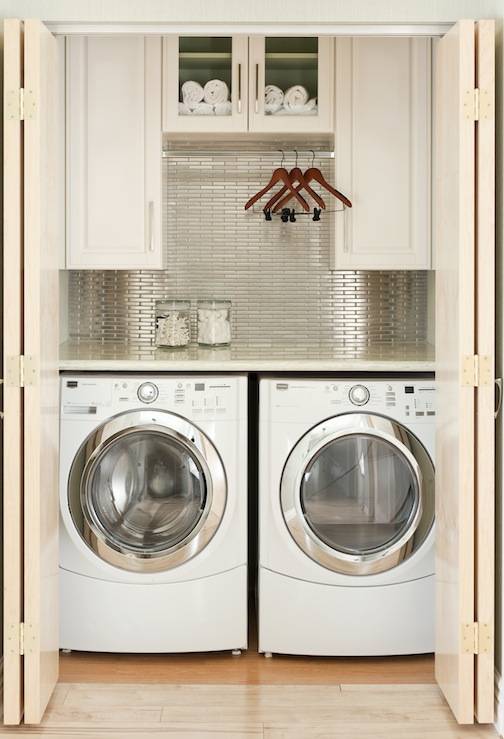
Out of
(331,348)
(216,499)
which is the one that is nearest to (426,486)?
(216,499)

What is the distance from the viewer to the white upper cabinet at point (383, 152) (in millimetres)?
3445

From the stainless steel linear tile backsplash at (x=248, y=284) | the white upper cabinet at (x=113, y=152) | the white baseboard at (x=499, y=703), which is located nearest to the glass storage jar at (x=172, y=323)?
the white upper cabinet at (x=113, y=152)

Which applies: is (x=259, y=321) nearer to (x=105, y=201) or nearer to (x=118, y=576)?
(x=105, y=201)

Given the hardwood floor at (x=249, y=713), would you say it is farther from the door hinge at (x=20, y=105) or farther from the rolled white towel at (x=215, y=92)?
the rolled white towel at (x=215, y=92)

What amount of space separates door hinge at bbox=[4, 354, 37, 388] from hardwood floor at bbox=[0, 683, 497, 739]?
3.38 feet

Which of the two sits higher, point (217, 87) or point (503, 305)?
point (217, 87)

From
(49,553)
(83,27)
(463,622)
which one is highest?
(83,27)

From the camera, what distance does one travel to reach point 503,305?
2.52 meters

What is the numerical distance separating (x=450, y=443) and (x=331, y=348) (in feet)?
4.25

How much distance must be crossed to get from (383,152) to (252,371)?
41.9 inches

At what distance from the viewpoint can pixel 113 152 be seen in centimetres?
344

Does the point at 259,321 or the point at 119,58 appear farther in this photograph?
the point at 259,321

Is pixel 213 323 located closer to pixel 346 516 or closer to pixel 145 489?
pixel 145 489

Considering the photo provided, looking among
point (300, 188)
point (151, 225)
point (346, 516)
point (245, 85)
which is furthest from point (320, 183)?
point (346, 516)
